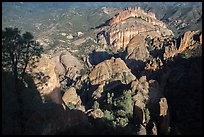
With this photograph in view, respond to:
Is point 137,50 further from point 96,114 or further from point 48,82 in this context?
point 48,82

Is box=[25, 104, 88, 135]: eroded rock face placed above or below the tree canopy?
below

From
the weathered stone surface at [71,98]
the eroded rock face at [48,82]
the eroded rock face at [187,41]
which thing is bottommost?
the weathered stone surface at [71,98]

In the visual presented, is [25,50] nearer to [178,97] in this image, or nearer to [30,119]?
[30,119]

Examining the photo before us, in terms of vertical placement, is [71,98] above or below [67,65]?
below

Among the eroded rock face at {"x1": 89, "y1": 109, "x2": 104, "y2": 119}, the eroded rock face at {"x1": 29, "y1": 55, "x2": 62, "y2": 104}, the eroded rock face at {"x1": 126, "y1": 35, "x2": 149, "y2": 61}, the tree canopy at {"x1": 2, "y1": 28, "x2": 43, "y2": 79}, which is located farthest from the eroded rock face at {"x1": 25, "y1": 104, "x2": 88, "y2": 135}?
the eroded rock face at {"x1": 126, "y1": 35, "x2": 149, "y2": 61}

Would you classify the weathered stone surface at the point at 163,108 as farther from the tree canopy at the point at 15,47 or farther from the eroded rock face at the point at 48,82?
the tree canopy at the point at 15,47

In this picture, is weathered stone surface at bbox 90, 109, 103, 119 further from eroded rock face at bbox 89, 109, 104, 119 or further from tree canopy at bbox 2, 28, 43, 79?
tree canopy at bbox 2, 28, 43, 79

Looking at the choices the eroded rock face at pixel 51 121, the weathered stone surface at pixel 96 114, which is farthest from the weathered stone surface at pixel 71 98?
the eroded rock face at pixel 51 121

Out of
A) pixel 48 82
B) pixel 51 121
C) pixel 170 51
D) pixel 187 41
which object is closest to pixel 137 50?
pixel 170 51
